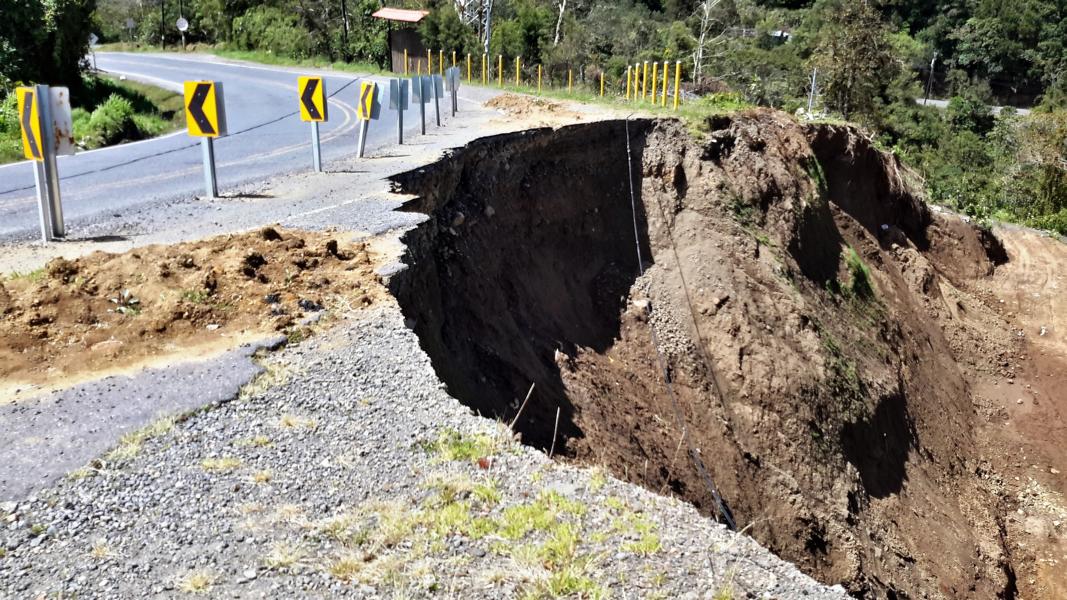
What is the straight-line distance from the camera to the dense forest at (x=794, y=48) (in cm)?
3112

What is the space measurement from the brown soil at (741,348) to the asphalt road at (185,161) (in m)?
2.88

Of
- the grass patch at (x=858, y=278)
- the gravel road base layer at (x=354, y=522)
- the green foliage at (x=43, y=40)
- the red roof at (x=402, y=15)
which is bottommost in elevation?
the grass patch at (x=858, y=278)

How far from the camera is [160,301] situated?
6.82 meters

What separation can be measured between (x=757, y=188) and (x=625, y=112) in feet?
11.4

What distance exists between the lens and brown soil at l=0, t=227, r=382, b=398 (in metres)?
6.12

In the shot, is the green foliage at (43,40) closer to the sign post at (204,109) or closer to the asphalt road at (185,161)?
the asphalt road at (185,161)

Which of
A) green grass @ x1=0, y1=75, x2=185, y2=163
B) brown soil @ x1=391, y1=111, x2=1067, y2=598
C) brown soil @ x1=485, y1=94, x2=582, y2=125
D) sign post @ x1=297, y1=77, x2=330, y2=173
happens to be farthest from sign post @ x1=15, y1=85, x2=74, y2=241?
brown soil @ x1=485, y1=94, x2=582, y2=125

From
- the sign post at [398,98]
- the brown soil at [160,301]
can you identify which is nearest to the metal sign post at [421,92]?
the sign post at [398,98]

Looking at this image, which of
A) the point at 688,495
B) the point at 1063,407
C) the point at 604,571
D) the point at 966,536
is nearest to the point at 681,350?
the point at 688,495

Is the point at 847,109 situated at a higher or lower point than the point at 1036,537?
higher

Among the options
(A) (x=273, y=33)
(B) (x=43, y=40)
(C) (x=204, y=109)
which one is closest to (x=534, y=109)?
(C) (x=204, y=109)

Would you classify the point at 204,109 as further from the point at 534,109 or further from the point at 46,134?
the point at 534,109

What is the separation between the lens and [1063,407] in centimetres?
1888

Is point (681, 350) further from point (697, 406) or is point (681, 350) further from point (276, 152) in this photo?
point (276, 152)
